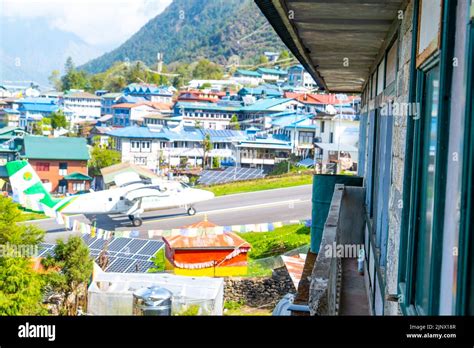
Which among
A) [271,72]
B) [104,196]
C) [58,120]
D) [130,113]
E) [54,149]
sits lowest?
[104,196]

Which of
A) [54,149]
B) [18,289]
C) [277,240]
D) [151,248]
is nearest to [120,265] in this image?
[151,248]

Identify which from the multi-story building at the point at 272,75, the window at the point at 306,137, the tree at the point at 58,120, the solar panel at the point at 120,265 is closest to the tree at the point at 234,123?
the window at the point at 306,137

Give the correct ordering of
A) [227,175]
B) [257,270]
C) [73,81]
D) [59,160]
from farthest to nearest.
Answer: [73,81], [227,175], [59,160], [257,270]

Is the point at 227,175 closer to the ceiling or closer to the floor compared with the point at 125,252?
closer to the ceiling

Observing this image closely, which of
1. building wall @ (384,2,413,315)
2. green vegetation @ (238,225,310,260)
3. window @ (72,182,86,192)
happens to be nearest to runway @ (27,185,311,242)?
window @ (72,182,86,192)

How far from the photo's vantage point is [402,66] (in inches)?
96.7

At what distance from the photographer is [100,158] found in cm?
2883

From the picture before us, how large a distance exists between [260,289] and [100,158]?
1454cm

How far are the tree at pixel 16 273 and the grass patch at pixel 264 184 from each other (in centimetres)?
1492

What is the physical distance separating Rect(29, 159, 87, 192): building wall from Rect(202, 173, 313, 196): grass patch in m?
5.20

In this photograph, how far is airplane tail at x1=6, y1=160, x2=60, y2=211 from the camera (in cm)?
2173

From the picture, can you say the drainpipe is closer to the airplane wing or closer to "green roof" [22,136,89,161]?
the airplane wing

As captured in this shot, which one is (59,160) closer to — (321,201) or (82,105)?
(82,105)
